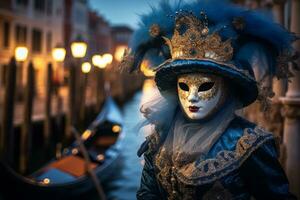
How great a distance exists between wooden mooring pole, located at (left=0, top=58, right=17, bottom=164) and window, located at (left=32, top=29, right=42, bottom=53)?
1443 cm

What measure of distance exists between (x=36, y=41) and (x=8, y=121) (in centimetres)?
1538

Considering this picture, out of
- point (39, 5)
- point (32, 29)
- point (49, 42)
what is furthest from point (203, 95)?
point (49, 42)

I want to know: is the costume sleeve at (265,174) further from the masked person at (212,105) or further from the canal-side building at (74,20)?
the canal-side building at (74,20)

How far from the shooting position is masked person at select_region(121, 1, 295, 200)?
64.2 inches

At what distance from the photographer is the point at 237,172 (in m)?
1.63

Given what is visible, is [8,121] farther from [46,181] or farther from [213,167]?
[213,167]

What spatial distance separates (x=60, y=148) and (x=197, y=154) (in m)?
7.43

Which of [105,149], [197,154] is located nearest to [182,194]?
[197,154]

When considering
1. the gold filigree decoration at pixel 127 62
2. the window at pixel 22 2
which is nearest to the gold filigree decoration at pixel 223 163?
the gold filigree decoration at pixel 127 62

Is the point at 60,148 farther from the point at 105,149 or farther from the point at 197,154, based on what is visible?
the point at 197,154

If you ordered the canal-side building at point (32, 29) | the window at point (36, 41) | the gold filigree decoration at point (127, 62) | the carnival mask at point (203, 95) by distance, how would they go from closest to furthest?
1. the carnival mask at point (203, 95)
2. the gold filigree decoration at point (127, 62)
3. the canal-side building at point (32, 29)
4. the window at point (36, 41)

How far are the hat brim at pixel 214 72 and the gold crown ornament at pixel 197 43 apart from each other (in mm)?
37

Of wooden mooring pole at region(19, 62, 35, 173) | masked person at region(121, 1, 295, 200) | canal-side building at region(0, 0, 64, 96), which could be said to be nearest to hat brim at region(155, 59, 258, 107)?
masked person at region(121, 1, 295, 200)

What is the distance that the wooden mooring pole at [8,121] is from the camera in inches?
268
